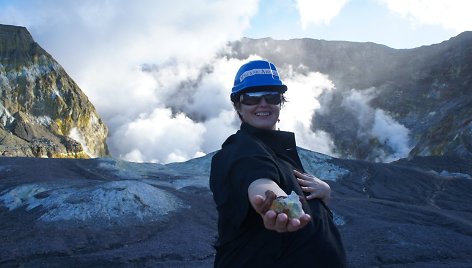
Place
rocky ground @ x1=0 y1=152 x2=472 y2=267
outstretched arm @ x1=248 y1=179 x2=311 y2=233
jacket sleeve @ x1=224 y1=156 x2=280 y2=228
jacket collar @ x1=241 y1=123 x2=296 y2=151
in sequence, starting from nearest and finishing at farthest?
outstretched arm @ x1=248 y1=179 x2=311 y2=233
jacket sleeve @ x1=224 y1=156 x2=280 y2=228
jacket collar @ x1=241 y1=123 x2=296 y2=151
rocky ground @ x1=0 y1=152 x2=472 y2=267

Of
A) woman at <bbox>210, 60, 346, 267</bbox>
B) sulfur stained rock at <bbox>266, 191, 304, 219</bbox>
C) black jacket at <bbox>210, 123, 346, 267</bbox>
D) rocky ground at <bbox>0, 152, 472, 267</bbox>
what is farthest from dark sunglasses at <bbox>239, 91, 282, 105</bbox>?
rocky ground at <bbox>0, 152, 472, 267</bbox>

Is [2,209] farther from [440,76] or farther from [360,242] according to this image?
[440,76]

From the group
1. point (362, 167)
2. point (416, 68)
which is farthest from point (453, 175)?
point (416, 68)

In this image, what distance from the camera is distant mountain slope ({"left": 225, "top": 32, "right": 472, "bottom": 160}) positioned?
230ft

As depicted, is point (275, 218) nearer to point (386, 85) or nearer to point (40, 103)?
point (40, 103)

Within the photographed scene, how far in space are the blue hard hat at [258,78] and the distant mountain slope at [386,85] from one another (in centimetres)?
5785

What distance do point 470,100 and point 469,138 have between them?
1153 centimetres

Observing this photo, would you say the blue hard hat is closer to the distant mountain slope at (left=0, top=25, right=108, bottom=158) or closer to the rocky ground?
the rocky ground

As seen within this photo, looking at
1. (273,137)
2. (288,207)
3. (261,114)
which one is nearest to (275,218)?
(288,207)

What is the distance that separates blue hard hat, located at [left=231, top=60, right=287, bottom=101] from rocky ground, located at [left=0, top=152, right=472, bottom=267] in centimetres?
1299

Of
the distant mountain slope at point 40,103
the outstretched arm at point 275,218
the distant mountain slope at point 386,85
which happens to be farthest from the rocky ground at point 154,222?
the distant mountain slope at point 40,103

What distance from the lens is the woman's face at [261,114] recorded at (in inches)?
101

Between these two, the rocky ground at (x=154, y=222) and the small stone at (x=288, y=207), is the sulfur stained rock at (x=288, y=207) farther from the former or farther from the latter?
the rocky ground at (x=154, y=222)

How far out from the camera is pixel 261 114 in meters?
2.56
